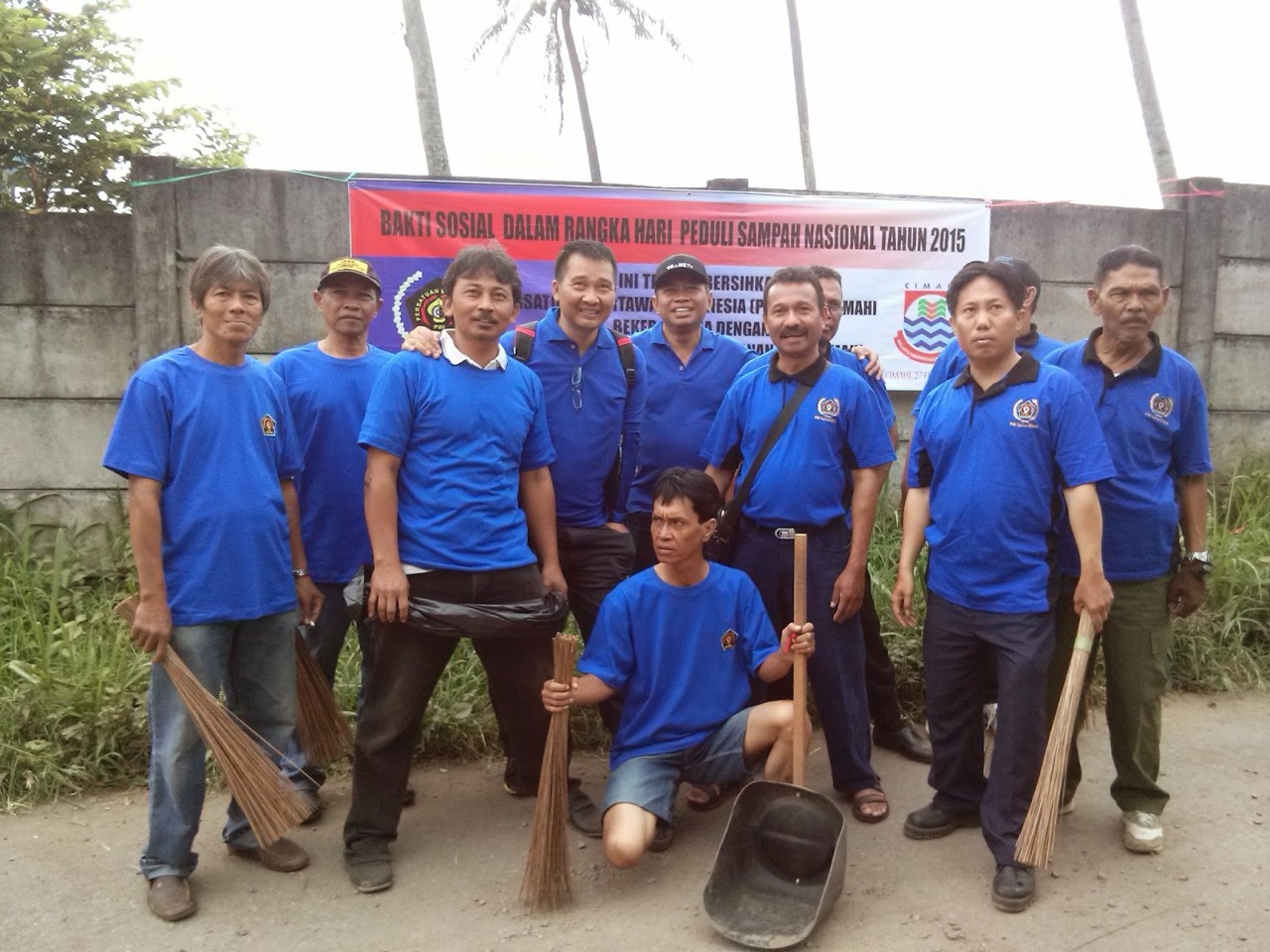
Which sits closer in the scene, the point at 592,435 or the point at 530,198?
the point at 592,435

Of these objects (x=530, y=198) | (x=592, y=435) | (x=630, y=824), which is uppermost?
(x=530, y=198)

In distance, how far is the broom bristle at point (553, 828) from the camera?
302 centimetres

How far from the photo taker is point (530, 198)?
17.6 ft

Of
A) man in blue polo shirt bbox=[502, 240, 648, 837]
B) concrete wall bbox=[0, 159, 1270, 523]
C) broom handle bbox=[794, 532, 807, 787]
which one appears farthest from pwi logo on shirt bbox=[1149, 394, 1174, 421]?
concrete wall bbox=[0, 159, 1270, 523]

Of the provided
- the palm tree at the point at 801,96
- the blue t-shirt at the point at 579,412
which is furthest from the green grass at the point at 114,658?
the palm tree at the point at 801,96

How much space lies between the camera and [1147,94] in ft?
25.3

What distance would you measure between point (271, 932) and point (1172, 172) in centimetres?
761

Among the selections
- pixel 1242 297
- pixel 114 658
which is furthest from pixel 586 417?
pixel 1242 297

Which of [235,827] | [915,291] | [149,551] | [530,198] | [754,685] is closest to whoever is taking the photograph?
[149,551]

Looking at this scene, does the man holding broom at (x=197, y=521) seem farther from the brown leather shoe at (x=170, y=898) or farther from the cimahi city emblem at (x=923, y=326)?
the cimahi city emblem at (x=923, y=326)

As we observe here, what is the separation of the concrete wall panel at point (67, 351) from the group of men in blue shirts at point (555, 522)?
206 cm

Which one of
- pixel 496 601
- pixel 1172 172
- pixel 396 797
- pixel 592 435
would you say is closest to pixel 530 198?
pixel 592 435

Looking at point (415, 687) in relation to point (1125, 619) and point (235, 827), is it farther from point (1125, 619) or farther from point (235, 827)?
point (1125, 619)

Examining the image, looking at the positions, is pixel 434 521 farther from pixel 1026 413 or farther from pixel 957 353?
pixel 957 353
